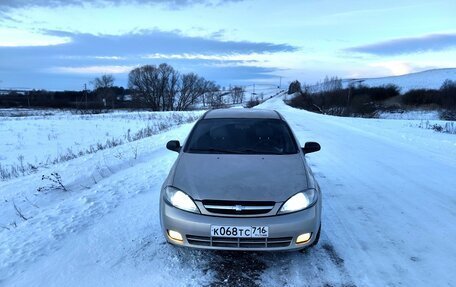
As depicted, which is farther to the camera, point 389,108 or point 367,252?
point 389,108

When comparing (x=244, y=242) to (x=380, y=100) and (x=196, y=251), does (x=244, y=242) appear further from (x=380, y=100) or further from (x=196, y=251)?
(x=380, y=100)

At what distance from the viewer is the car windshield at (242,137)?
16.7 feet

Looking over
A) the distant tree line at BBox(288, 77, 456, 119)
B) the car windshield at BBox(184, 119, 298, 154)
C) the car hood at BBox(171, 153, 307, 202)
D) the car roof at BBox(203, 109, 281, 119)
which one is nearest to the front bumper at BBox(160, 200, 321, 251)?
the car hood at BBox(171, 153, 307, 202)

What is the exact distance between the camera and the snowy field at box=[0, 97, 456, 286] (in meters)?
3.75

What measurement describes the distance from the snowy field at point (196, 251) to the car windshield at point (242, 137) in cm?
116

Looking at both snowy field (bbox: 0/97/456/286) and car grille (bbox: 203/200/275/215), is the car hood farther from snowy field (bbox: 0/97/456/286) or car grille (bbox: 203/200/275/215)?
snowy field (bbox: 0/97/456/286)

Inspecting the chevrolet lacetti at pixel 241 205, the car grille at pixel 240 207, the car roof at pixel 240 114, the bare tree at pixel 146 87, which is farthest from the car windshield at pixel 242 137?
the bare tree at pixel 146 87

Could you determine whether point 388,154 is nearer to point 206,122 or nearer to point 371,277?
point 206,122

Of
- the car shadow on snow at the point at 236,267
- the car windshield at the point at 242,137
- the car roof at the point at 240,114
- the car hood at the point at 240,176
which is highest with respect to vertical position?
the car roof at the point at 240,114

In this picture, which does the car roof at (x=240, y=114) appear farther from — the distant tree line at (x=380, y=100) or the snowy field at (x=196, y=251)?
the distant tree line at (x=380, y=100)

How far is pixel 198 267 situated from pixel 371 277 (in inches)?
66.2

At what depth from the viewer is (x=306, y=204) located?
152 inches

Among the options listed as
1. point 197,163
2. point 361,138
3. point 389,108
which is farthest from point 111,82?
point 197,163

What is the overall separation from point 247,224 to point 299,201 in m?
0.59
